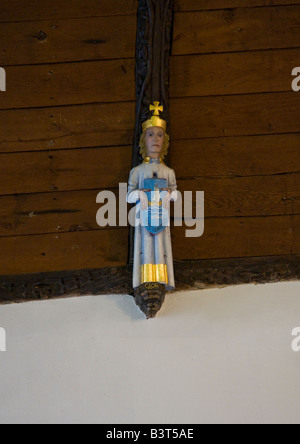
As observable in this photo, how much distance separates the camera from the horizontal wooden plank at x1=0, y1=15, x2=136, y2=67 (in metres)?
3.23

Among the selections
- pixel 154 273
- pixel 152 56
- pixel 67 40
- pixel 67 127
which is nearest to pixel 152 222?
pixel 154 273

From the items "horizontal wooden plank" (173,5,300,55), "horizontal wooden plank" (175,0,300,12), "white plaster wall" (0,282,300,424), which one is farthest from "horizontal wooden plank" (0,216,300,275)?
"horizontal wooden plank" (175,0,300,12)

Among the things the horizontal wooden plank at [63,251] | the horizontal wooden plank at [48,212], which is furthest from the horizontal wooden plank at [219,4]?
the horizontal wooden plank at [63,251]

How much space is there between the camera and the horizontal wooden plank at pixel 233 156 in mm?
3148

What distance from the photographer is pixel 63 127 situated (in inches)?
125

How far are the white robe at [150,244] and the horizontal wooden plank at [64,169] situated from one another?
0.20m

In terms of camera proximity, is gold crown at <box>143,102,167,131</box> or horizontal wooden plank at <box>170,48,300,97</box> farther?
horizontal wooden plank at <box>170,48,300,97</box>

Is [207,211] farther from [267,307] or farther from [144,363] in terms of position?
[144,363]

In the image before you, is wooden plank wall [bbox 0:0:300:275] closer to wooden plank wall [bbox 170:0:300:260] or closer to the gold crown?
wooden plank wall [bbox 170:0:300:260]

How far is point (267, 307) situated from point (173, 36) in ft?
3.93

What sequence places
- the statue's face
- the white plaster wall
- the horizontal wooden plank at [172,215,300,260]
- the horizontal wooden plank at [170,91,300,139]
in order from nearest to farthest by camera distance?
the white plaster wall
the statue's face
the horizontal wooden plank at [172,215,300,260]
the horizontal wooden plank at [170,91,300,139]

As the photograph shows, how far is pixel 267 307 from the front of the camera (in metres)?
2.94

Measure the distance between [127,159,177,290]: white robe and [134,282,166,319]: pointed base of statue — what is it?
22 millimetres

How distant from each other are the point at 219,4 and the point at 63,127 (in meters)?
0.84
